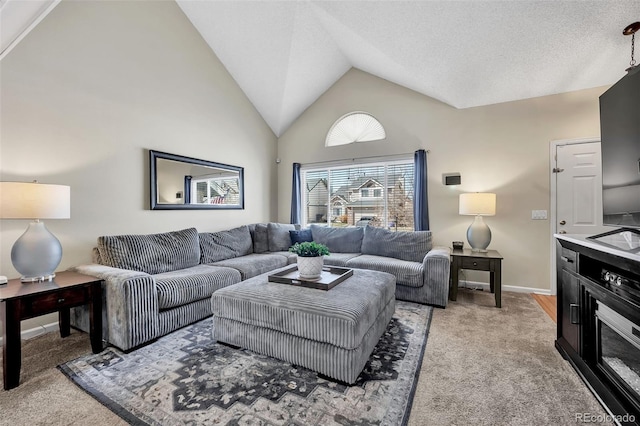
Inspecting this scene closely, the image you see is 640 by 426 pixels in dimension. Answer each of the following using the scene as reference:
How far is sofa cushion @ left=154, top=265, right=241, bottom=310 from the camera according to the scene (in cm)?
233

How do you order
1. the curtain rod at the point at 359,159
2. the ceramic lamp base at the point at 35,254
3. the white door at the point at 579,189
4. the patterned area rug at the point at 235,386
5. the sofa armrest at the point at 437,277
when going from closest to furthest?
the patterned area rug at the point at 235,386
the ceramic lamp base at the point at 35,254
the sofa armrest at the point at 437,277
the white door at the point at 579,189
the curtain rod at the point at 359,159

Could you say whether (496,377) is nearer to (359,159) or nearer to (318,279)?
(318,279)

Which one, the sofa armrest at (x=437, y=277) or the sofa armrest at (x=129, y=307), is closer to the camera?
the sofa armrest at (x=129, y=307)

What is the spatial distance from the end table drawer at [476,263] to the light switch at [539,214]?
3.43ft

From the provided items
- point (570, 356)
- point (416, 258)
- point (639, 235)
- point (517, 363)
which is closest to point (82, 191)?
point (416, 258)

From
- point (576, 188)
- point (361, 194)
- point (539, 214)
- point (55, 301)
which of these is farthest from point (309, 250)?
point (576, 188)

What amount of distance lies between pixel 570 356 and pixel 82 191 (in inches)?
169

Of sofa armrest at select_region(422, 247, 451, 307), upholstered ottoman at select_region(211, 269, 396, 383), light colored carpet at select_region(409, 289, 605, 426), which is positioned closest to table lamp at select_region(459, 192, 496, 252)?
sofa armrest at select_region(422, 247, 451, 307)

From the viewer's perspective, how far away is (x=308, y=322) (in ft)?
5.82

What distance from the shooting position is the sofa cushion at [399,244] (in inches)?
138

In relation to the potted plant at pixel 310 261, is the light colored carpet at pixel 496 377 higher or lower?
lower

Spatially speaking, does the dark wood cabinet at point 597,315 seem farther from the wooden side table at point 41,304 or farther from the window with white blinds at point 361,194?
the wooden side table at point 41,304

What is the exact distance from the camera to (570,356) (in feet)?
6.05

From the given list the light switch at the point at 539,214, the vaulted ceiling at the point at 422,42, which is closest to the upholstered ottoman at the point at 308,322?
the light switch at the point at 539,214
